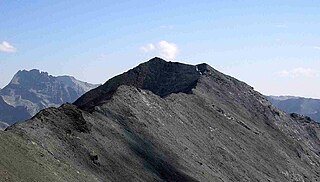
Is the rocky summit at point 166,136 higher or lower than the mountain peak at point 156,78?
lower

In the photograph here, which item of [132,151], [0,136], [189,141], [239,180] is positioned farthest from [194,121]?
[0,136]

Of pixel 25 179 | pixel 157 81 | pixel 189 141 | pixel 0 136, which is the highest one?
pixel 157 81

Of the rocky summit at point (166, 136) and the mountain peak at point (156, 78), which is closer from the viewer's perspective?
the rocky summit at point (166, 136)

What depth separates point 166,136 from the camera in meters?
80.6

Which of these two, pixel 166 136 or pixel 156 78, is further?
pixel 156 78

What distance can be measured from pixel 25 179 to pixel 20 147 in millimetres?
8575

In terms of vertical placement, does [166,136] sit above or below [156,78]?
below

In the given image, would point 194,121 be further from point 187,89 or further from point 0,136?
point 0,136

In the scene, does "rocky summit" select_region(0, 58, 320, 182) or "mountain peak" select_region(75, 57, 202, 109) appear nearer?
"rocky summit" select_region(0, 58, 320, 182)

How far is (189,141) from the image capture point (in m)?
85.8

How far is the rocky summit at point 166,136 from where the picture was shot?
185 feet

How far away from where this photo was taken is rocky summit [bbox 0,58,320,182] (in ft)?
185

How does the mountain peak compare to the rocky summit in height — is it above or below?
above

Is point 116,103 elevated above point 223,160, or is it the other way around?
point 116,103
